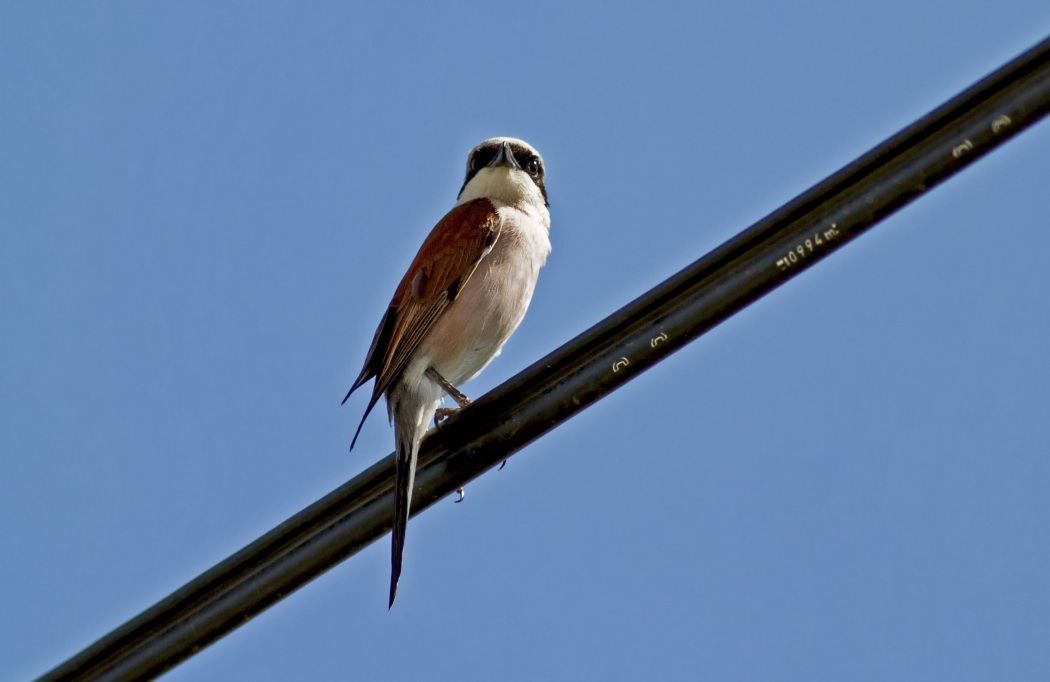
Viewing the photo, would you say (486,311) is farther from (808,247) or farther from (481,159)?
(808,247)

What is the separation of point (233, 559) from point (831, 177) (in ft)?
6.08

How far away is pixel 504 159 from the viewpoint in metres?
6.97

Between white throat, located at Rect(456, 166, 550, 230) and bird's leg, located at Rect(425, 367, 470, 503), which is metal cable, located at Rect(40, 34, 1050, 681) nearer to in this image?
bird's leg, located at Rect(425, 367, 470, 503)

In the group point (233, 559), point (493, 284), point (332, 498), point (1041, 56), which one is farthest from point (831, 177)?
point (493, 284)

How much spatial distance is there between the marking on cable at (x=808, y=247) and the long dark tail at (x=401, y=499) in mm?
1371

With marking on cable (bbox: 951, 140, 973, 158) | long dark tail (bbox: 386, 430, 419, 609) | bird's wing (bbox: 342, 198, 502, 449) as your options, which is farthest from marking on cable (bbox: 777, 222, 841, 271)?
bird's wing (bbox: 342, 198, 502, 449)

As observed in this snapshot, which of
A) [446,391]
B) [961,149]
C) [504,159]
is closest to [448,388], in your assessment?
[446,391]

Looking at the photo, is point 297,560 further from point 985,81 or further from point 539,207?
point 539,207

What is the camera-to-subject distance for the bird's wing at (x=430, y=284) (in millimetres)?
5598

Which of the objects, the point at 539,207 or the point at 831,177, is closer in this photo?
the point at 831,177

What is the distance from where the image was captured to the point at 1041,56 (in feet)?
9.15

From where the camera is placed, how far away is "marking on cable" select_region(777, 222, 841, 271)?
305 centimetres

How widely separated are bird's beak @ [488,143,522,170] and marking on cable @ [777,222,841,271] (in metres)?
3.95

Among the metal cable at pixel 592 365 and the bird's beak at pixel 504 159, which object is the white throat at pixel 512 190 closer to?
the bird's beak at pixel 504 159
